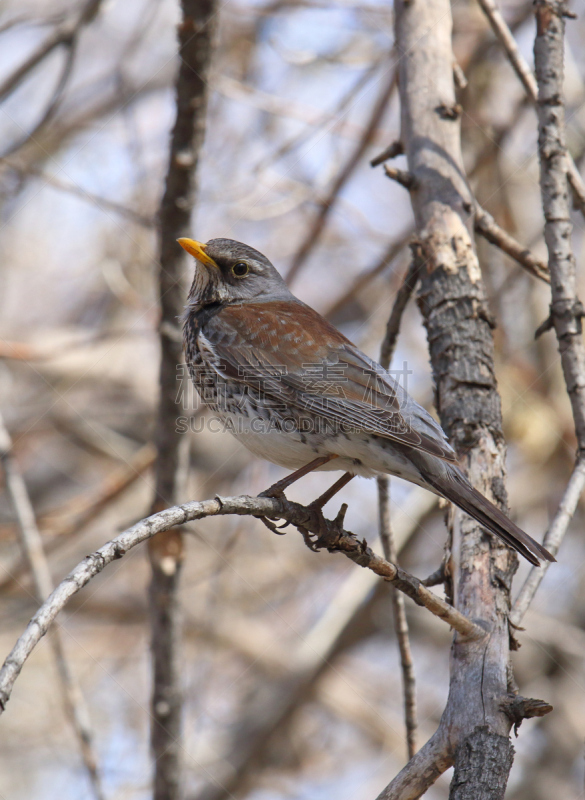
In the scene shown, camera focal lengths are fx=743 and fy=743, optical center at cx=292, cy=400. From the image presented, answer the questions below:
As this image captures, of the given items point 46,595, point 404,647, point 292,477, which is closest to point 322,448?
point 292,477

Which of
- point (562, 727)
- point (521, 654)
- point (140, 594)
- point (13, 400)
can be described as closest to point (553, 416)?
point (521, 654)

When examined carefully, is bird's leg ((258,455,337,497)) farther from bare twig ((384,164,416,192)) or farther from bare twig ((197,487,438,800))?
bare twig ((197,487,438,800))

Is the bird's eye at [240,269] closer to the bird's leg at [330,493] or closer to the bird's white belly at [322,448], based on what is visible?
the bird's white belly at [322,448]

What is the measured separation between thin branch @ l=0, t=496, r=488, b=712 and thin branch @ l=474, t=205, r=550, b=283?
1.81 metres

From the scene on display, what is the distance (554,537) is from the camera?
296cm

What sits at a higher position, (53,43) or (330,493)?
(53,43)

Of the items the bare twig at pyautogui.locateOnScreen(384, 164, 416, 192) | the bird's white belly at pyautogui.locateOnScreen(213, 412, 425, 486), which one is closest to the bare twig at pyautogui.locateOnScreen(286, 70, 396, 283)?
the bare twig at pyautogui.locateOnScreen(384, 164, 416, 192)

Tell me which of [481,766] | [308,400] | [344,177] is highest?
[344,177]

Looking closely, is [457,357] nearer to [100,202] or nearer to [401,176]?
[401,176]

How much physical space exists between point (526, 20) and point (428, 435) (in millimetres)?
4810

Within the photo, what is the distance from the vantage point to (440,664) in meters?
8.23

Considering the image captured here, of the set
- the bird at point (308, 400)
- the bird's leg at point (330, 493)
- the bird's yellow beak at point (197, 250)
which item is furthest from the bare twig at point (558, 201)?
the bird's yellow beak at point (197, 250)

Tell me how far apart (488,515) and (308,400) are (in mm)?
1202

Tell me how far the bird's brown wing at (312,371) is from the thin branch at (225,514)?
0.60 m
